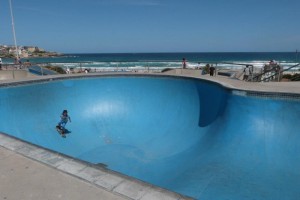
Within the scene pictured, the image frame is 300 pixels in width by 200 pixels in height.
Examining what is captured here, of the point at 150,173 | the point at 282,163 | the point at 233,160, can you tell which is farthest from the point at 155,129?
the point at 282,163

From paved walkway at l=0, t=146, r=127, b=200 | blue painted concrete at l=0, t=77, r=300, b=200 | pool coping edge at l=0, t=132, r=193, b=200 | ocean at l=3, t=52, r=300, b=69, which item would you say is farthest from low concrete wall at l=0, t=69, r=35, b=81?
paved walkway at l=0, t=146, r=127, b=200

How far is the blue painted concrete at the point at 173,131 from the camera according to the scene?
610cm

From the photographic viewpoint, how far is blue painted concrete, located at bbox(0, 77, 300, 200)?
610 centimetres

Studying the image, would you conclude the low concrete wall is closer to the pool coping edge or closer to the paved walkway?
the pool coping edge

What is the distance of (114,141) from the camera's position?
10.4 m

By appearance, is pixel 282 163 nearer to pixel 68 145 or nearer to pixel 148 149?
pixel 148 149

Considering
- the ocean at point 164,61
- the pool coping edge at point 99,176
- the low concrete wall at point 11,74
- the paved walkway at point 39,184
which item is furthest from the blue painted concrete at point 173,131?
the low concrete wall at point 11,74

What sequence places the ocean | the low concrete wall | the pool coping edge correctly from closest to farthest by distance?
the pool coping edge
the low concrete wall
the ocean

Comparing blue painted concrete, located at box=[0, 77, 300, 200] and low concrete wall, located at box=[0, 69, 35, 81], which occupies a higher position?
low concrete wall, located at box=[0, 69, 35, 81]

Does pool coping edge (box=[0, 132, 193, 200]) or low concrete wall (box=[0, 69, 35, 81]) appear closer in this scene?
pool coping edge (box=[0, 132, 193, 200])

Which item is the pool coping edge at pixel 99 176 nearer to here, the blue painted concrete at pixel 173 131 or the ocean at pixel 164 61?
the blue painted concrete at pixel 173 131

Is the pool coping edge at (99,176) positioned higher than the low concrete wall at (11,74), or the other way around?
the low concrete wall at (11,74)

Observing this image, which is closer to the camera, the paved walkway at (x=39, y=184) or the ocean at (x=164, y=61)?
the paved walkway at (x=39, y=184)

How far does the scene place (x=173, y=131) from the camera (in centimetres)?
1027
